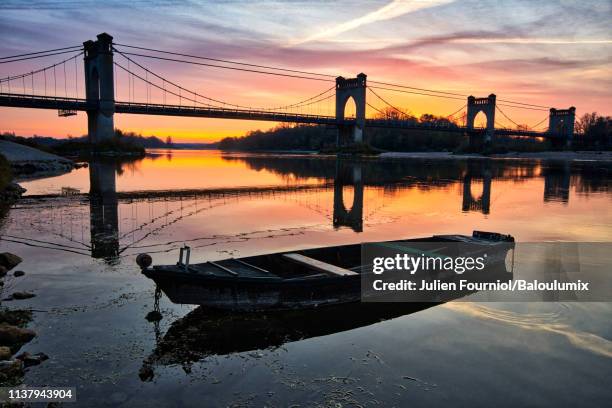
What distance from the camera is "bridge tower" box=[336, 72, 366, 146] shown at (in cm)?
8938

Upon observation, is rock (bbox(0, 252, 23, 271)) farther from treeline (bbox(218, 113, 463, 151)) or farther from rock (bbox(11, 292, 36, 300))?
treeline (bbox(218, 113, 463, 151))

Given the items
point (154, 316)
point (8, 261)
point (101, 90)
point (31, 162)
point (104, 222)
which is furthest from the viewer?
point (101, 90)

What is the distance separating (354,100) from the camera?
93.8 m

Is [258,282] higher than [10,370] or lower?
higher

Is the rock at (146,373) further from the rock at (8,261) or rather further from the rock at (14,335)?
the rock at (8,261)

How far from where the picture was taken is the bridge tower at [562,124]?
113938 millimetres

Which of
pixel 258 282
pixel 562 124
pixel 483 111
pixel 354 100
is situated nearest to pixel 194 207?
pixel 258 282

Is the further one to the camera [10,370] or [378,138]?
[378,138]

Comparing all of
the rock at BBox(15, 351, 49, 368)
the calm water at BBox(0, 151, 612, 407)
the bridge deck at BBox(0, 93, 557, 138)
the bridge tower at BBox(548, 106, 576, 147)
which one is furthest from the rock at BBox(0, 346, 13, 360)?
the bridge tower at BBox(548, 106, 576, 147)

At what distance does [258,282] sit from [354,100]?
9043cm

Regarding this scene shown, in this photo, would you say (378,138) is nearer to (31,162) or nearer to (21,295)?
(31,162)

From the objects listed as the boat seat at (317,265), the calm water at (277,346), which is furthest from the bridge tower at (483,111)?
the boat seat at (317,265)

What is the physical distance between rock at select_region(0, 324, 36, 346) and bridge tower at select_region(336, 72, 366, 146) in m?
84.9

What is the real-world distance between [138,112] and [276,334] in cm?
6774
